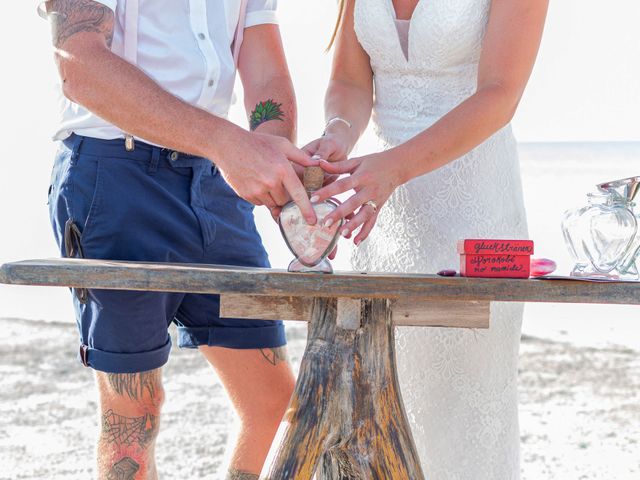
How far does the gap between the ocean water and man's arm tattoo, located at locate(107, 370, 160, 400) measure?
267 cm

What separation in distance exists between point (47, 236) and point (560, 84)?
3247 millimetres

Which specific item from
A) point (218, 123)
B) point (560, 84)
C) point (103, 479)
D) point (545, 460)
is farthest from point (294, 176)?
point (560, 84)

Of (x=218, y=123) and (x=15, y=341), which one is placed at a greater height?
(x=218, y=123)

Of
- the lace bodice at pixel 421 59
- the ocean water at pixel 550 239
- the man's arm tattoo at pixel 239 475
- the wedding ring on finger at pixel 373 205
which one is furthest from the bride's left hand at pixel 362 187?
the ocean water at pixel 550 239

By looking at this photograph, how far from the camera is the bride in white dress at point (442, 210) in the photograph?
2.34 meters

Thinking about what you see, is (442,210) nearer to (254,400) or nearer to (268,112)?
(268,112)

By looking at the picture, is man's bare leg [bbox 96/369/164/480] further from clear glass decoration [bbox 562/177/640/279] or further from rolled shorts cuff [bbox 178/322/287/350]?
clear glass decoration [bbox 562/177/640/279]

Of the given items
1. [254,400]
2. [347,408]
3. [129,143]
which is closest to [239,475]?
[254,400]

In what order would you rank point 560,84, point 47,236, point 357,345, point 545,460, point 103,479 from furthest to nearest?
point 47,236, point 560,84, point 545,460, point 103,479, point 357,345

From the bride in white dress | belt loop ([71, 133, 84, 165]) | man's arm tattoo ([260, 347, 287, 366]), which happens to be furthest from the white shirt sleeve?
man's arm tattoo ([260, 347, 287, 366])

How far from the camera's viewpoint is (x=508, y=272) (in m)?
1.80

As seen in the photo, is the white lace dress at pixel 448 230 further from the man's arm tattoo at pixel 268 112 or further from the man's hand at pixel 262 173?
the man's hand at pixel 262 173

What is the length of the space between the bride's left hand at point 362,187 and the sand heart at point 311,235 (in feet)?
0.06

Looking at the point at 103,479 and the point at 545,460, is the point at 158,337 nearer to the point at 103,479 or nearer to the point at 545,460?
the point at 103,479
